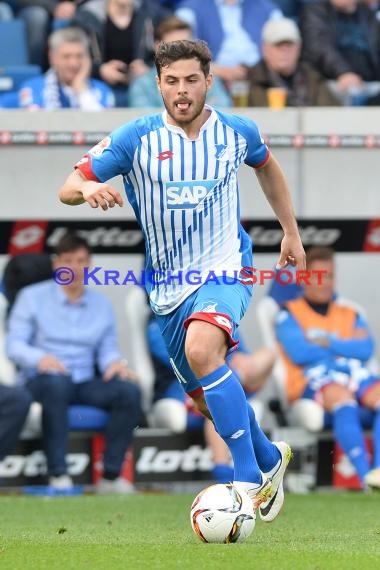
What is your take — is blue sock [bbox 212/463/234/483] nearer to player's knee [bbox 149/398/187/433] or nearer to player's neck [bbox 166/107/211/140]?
Result: player's knee [bbox 149/398/187/433]

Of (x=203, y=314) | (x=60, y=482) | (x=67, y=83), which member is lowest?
(x=60, y=482)

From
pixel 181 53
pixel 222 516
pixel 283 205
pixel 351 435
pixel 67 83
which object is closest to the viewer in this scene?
pixel 222 516

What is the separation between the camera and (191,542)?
600cm

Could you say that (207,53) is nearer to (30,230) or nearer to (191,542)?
(191,542)

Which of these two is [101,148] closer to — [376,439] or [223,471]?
[223,471]

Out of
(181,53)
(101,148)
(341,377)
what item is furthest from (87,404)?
(181,53)

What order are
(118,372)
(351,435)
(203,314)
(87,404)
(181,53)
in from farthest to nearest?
1. (118,372)
2. (87,404)
3. (351,435)
4. (181,53)
5. (203,314)

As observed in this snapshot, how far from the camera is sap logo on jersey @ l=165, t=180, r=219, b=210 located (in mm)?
6461

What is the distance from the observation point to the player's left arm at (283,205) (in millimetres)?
6758

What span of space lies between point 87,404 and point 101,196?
15.6 ft

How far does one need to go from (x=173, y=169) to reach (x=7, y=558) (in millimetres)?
2060

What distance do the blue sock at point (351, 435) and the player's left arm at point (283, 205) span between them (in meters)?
3.62

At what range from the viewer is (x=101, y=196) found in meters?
5.77

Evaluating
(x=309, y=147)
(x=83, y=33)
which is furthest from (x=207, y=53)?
(x=83, y=33)
